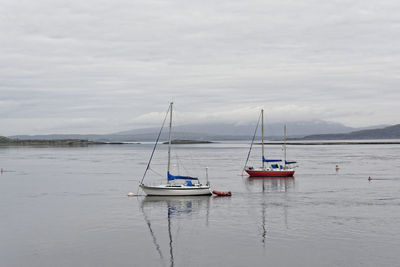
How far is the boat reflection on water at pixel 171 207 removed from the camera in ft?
139

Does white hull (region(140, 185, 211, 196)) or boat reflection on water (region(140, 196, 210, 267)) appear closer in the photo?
boat reflection on water (region(140, 196, 210, 267))

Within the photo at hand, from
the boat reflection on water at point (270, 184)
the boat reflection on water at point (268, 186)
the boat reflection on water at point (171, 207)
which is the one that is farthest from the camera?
the boat reflection on water at point (270, 184)

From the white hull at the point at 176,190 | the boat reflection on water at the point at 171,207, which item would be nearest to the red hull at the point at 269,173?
the white hull at the point at 176,190

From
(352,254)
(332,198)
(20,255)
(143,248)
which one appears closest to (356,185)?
(332,198)

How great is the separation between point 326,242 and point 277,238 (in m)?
3.82

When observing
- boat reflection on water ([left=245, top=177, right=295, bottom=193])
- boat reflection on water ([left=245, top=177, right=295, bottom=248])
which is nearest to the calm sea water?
boat reflection on water ([left=245, top=177, right=295, bottom=248])

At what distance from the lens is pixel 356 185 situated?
7100cm

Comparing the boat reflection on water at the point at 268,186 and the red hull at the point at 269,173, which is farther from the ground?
the red hull at the point at 269,173

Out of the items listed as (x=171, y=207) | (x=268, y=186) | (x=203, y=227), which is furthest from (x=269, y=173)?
(x=203, y=227)

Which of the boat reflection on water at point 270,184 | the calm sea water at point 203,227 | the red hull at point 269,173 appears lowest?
the calm sea water at point 203,227

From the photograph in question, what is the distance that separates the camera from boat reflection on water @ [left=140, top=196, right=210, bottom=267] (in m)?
42.2

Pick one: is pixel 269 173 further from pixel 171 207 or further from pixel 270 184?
pixel 171 207

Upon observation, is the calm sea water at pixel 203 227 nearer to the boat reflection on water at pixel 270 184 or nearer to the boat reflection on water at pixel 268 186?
the boat reflection on water at pixel 268 186

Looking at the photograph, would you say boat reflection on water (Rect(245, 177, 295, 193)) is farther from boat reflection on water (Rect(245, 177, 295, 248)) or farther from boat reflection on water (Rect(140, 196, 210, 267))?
boat reflection on water (Rect(140, 196, 210, 267))
